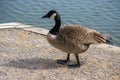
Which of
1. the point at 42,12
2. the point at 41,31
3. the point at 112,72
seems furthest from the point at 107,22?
the point at 112,72

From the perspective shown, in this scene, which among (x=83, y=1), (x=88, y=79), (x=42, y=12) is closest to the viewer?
(x=88, y=79)

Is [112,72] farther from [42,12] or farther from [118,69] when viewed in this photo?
[42,12]

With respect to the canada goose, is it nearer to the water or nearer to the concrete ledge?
the concrete ledge

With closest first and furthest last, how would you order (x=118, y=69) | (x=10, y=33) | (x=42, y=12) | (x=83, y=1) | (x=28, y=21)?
1. (x=118, y=69)
2. (x=10, y=33)
3. (x=28, y=21)
4. (x=42, y=12)
5. (x=83, y=1)

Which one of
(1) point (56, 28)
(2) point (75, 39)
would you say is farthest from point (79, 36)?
(1) point (56, 28)

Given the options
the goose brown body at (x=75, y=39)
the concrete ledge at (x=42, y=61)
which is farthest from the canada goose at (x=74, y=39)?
the concrete ledge at (x=42, y=61)

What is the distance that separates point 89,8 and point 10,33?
16.9ft

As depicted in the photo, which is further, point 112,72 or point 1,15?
point 1,15

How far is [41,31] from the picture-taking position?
9.00 meters

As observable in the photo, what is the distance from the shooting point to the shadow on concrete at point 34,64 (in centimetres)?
699

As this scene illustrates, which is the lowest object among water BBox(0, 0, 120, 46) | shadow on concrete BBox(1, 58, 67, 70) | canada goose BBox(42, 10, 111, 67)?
water BBox(0, 0, 120, 46)

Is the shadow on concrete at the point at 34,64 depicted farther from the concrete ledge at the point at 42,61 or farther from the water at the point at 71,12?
the water at the point at 71,12

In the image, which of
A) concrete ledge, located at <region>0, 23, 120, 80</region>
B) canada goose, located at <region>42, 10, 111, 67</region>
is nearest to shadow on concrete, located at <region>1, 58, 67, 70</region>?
concrete ledge, located at <region>0, 23, 120, 80</region>

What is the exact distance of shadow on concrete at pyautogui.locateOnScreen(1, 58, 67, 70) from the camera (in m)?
6.99
